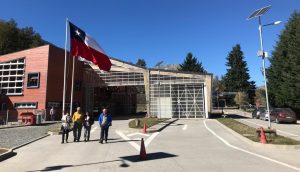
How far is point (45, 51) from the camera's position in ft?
116

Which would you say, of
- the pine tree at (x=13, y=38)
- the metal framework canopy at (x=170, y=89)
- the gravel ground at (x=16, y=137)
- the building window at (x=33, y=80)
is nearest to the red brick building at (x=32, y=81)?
the building window at (x=33, y=80)

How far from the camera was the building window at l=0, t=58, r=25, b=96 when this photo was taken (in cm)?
3630

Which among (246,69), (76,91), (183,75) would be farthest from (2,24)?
(246,69)

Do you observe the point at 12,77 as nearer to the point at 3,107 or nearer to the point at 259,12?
the point at 3,107

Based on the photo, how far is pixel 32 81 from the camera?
35594mm

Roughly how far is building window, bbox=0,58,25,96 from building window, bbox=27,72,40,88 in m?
1.10

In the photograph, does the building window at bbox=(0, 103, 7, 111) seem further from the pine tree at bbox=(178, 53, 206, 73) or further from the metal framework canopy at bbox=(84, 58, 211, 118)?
the pine tree at bbox=(178, 53, 206, 73)

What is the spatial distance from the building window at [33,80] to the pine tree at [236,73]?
213 feet

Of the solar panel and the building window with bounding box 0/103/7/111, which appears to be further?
the building window with bounding box 0/103/7/111

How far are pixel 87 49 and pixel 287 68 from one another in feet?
101

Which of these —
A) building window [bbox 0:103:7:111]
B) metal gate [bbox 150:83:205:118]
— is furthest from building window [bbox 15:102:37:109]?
metal gate [bbox 150:83:205:118]

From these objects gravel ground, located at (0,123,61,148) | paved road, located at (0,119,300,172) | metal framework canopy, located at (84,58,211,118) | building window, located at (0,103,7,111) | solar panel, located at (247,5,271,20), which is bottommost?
paved road, located at (0,119,300,172)

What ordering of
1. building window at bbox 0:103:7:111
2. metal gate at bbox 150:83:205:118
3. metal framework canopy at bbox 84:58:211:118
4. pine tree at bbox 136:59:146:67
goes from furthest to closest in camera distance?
pine tree at bbox 136:59:146:67, metal gate at bbox 150:83:205:118, metal framework canopy at bbox 84:58:211:118, building window at bbox 0:103:7:111

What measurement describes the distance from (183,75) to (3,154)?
107 ft
